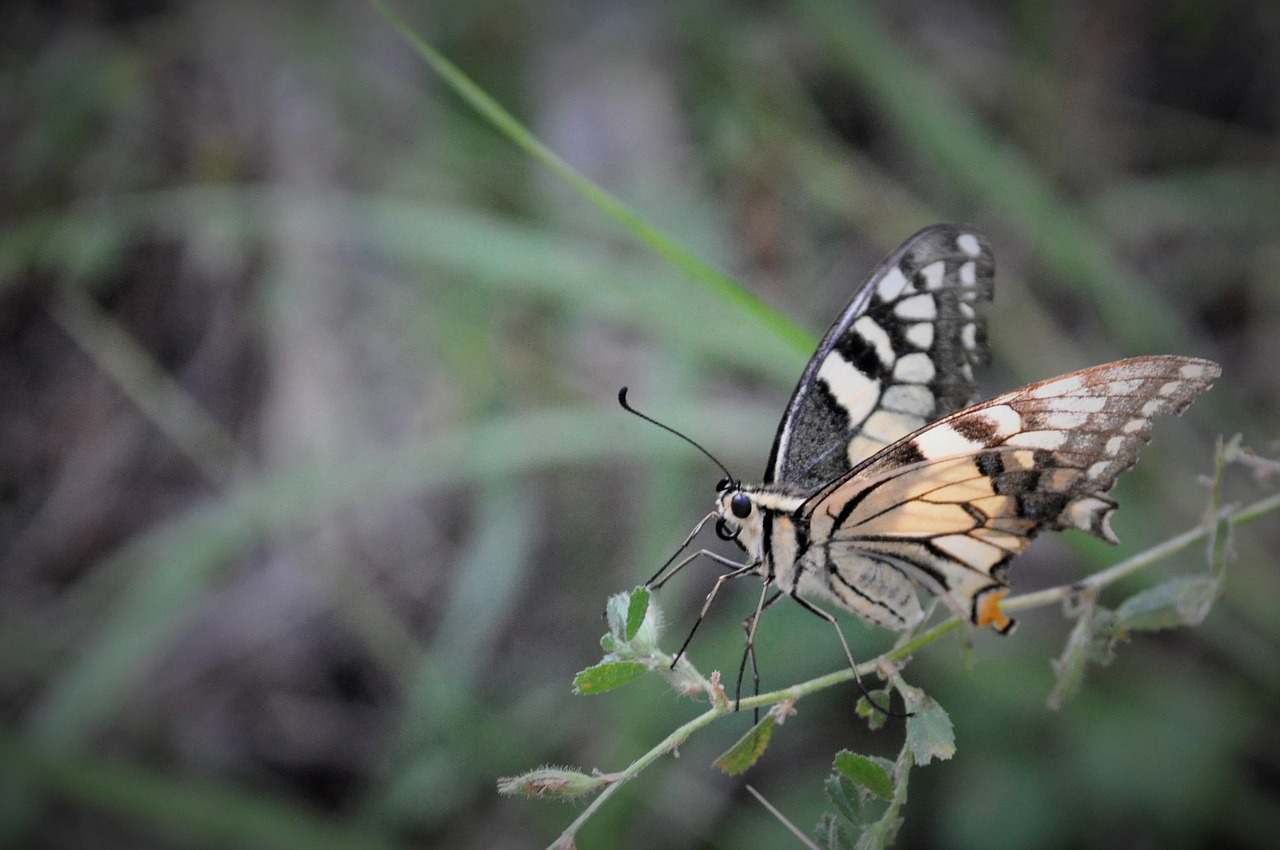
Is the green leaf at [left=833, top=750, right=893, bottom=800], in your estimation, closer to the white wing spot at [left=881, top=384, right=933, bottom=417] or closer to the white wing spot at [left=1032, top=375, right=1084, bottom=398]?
the white wing spot at [left=1032, top=375, right=1084, bottom=398]

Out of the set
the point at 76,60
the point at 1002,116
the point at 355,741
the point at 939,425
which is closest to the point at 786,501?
the point at 939,425

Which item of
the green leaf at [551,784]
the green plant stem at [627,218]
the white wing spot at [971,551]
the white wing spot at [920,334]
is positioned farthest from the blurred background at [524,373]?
the green leaf at [551,784]

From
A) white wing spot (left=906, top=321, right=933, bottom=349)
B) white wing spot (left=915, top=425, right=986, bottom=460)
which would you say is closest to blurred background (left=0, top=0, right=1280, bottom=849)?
white wing spot (left=906, top=321, right=933, bottom=349)

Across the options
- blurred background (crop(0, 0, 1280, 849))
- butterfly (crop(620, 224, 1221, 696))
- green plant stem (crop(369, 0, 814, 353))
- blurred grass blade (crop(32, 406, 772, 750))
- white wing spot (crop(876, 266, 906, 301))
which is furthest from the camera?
blurred grass blade (crop(32, 406, 772, 750))

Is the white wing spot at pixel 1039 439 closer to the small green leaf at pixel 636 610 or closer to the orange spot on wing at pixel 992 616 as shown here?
the orange spot on wing at pixel 992 616

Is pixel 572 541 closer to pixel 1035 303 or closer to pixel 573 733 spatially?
pixel 573 733

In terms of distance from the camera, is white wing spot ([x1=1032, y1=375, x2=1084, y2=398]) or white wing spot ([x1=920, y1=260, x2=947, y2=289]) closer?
white wing spot ([x1=1032, y1=375, x2=1084, y2=398])

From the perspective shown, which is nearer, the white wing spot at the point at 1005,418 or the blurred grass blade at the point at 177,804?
the white wing spot at the point at 1005,418
